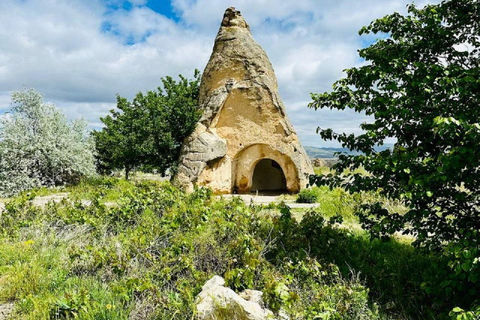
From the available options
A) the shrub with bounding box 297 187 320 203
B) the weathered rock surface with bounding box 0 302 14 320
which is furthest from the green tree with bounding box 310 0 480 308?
the shrub with bounding box 297 187 320 203

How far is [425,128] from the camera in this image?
4.08 meters

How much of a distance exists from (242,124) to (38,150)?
8603mm

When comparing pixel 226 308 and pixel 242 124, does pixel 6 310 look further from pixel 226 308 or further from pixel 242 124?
pixel 242 124

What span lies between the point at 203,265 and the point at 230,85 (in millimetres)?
10813

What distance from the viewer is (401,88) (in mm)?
4016

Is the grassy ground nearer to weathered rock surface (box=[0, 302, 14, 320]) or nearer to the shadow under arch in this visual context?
weathered rock surface (box=[0, 302, 14, 320])

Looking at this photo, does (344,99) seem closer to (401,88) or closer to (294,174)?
(401,88)

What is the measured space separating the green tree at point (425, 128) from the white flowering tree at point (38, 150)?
39.9 ft

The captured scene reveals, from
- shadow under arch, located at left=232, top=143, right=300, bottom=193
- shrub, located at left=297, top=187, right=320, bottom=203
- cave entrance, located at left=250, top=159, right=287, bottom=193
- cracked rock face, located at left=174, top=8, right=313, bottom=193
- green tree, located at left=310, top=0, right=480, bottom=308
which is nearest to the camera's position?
green tree, located at left=310, top=0, right=480, bottom=308

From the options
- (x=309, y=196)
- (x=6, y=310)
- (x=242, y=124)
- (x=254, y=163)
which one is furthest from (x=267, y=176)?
(x=6, y=310)

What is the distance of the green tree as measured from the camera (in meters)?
3.35

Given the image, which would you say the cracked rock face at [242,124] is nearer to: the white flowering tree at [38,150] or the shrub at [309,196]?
the shrub at [309,196]

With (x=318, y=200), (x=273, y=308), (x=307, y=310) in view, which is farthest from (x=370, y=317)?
(x=318, y=200)

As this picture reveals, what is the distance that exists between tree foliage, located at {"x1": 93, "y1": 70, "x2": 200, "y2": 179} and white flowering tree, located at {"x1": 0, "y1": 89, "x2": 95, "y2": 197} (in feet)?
4.72
